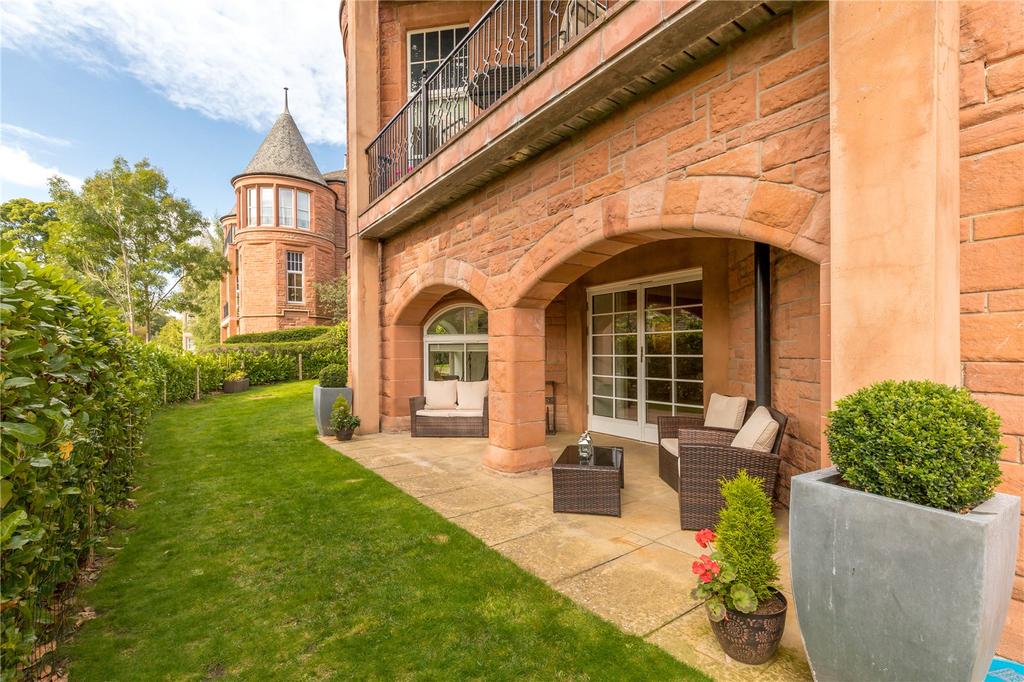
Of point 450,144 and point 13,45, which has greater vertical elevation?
point 450,144

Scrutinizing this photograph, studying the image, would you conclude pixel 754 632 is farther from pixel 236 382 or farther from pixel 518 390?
pixel 236 382

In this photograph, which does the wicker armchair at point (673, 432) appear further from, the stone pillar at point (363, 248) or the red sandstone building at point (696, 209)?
the stone pillar at point (363, 248)

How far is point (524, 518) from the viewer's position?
399 cm

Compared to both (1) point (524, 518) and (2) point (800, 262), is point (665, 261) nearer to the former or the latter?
(2) point (800, 262)

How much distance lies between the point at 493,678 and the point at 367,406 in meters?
6.48

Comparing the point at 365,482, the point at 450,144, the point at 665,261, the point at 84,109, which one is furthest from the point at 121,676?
the point at 665,261

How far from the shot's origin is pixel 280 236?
22.6m

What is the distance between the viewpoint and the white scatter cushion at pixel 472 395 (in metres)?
7.85

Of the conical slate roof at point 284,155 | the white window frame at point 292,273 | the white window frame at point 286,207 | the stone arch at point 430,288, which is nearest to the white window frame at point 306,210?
the white window frame at point 286,207

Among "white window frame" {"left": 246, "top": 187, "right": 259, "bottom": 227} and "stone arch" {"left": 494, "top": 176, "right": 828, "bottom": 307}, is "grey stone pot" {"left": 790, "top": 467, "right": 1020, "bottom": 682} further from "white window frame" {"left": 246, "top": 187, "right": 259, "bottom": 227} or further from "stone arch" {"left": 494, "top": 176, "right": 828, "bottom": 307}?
"white window frame" {"left": 246, "top": 187, "right": 259, "bottom": 227}

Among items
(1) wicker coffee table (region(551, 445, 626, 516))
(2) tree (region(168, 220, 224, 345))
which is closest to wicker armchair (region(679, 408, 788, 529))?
(1) wicker coffee table (region(551, 445, 626, 516))

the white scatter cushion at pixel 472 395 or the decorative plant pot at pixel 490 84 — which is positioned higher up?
the decorative plant pot at pixel 490 84

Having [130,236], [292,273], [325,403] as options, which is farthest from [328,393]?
[292,273]

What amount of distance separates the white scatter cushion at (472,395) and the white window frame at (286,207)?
19.7m
